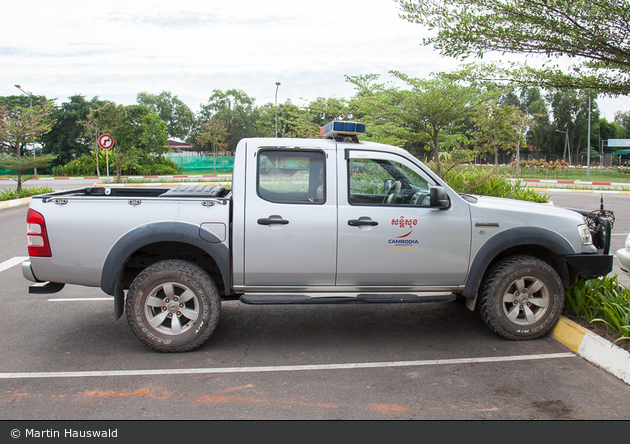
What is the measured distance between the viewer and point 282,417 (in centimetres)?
341

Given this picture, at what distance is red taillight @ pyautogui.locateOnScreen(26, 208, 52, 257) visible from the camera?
14.5ft

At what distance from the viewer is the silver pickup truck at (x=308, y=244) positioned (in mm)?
4438

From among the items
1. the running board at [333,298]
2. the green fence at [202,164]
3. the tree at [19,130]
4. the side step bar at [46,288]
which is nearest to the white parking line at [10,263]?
the side step bar at [46,288]

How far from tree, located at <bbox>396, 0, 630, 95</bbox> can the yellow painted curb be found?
A: 2341 mm

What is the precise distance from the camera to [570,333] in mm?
4738

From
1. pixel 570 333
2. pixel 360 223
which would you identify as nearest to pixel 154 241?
pixel 360 223

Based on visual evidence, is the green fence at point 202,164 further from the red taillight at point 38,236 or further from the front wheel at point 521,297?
the front wheel at point 521,297

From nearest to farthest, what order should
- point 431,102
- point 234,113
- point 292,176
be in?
1. point 292,176
2. point 431,102
3. point 234,113

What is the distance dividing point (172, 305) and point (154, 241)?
63 cm

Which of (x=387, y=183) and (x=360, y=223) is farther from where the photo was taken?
(x=387, y=183)

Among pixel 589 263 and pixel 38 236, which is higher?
pixel 38 236

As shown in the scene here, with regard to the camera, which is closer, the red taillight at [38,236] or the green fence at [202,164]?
the red taillight at [38,236]

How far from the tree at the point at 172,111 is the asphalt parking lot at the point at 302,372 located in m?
75.9

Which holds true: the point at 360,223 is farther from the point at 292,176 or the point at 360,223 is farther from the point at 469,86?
the point at 469,86
